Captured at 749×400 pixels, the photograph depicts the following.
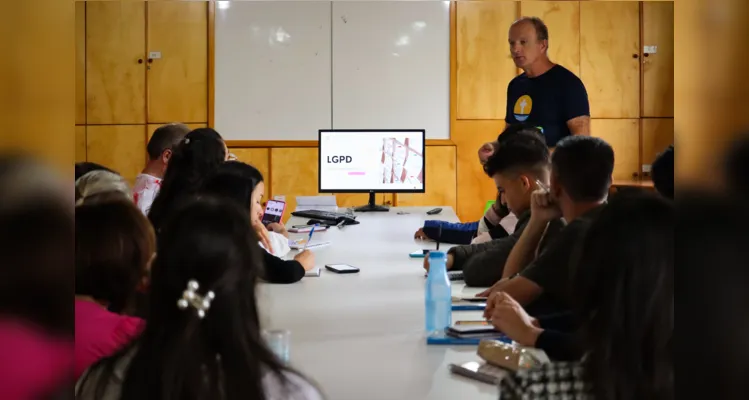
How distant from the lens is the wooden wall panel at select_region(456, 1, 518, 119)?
16.4 feet

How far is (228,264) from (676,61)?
58 cm

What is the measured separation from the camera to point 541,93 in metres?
2.78

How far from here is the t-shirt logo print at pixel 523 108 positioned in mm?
2844

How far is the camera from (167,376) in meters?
0.80

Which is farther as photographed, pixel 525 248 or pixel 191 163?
pixel 191 163

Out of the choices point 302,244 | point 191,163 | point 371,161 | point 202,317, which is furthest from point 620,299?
point 371,161

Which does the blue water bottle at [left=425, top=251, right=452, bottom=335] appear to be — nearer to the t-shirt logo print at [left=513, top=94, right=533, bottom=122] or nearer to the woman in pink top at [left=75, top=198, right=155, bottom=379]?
the woman in pink top at [left=75, top=198, right=155, bottom=379]

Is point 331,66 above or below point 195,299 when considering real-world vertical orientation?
above

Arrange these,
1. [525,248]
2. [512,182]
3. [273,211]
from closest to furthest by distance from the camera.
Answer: [525,248] < [512,182] < [273,211]

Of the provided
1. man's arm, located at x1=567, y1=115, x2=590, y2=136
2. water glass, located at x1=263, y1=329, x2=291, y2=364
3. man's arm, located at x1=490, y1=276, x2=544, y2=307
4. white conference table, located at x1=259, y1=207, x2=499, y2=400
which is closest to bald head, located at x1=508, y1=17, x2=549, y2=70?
man's arm, located at x1=567, y1=115, x2=590, y2=136

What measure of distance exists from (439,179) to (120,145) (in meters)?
2.29

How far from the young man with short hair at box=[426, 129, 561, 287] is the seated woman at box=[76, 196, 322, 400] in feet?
3.01

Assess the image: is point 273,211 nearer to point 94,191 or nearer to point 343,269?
point 343,269

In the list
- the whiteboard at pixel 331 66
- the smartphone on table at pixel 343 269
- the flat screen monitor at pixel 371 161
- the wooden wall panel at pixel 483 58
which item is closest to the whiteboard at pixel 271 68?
the whiteboard at pixel 331 66
